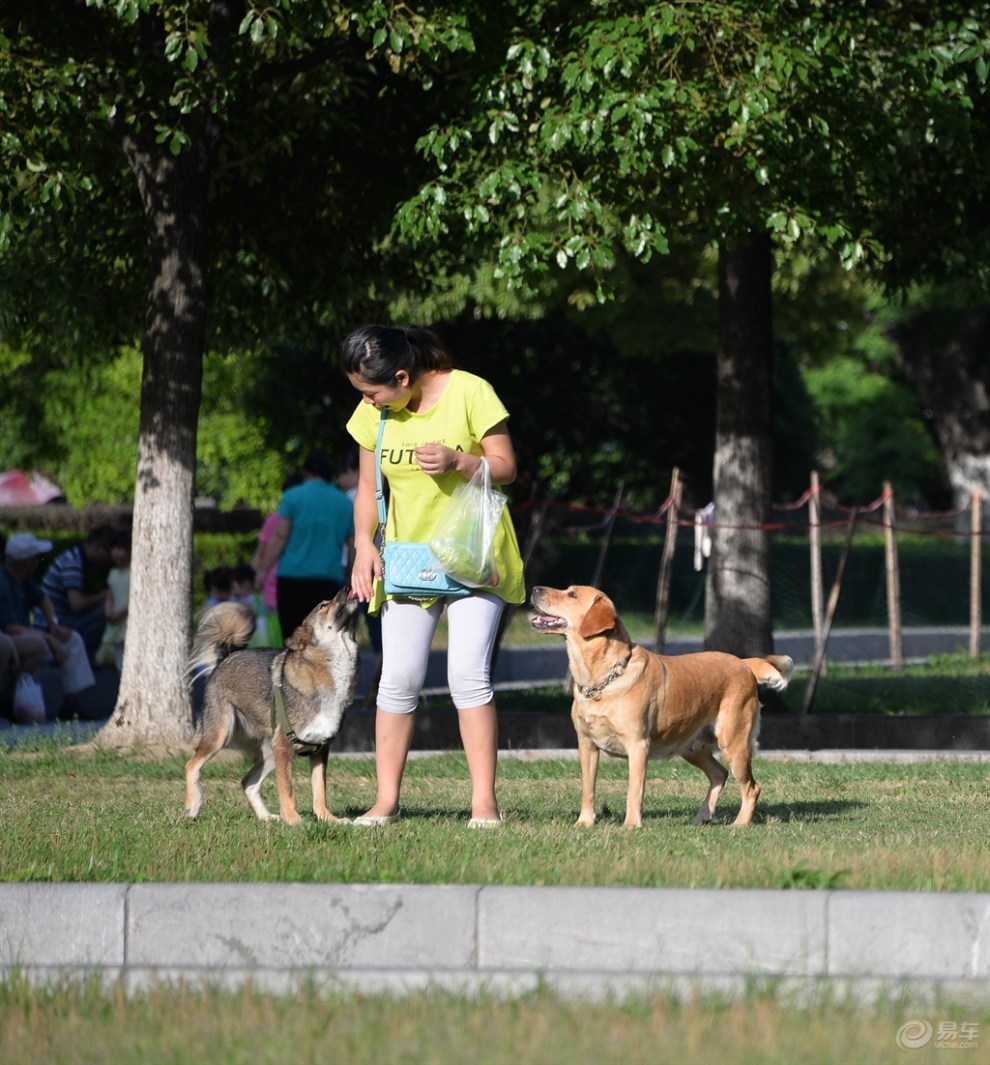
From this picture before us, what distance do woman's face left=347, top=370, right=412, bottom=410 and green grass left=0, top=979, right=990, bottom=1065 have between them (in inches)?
111

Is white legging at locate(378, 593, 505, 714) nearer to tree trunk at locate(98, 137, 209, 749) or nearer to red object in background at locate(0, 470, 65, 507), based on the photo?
tree trunk at locate(98, 137, 209, 749)

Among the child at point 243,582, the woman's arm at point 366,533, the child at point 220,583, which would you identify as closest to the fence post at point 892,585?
the child at point 243,582

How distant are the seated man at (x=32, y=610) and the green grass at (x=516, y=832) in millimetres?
3132

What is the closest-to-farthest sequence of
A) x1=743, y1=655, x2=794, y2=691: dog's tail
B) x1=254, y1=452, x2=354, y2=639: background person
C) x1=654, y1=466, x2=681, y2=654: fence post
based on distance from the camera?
x1=743, y1=655, x2=794, y2=691: dog's tail, x1=254, y1=452, x2=354, y2=639: background person, x1=654, y1=466, x2=681, y2=654: fence post

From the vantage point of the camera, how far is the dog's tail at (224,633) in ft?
28.0

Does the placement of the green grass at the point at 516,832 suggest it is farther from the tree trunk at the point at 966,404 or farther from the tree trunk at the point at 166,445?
the tree trunk at the point at 966,404

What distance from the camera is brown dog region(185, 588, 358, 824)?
778 centimetres

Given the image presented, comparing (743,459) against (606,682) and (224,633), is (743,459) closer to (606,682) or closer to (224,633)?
(224,633)

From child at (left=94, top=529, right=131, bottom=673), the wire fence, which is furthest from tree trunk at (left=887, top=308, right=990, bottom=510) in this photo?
child at (left=94, top=529, right=131, bottom=673)

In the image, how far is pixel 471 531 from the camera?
274 inches

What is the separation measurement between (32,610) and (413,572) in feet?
27.4

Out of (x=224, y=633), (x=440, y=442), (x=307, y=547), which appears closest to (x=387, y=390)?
(x=440, y=442)

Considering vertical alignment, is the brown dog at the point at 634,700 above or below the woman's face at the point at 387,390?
below

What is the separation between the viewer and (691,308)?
27.5 meters
